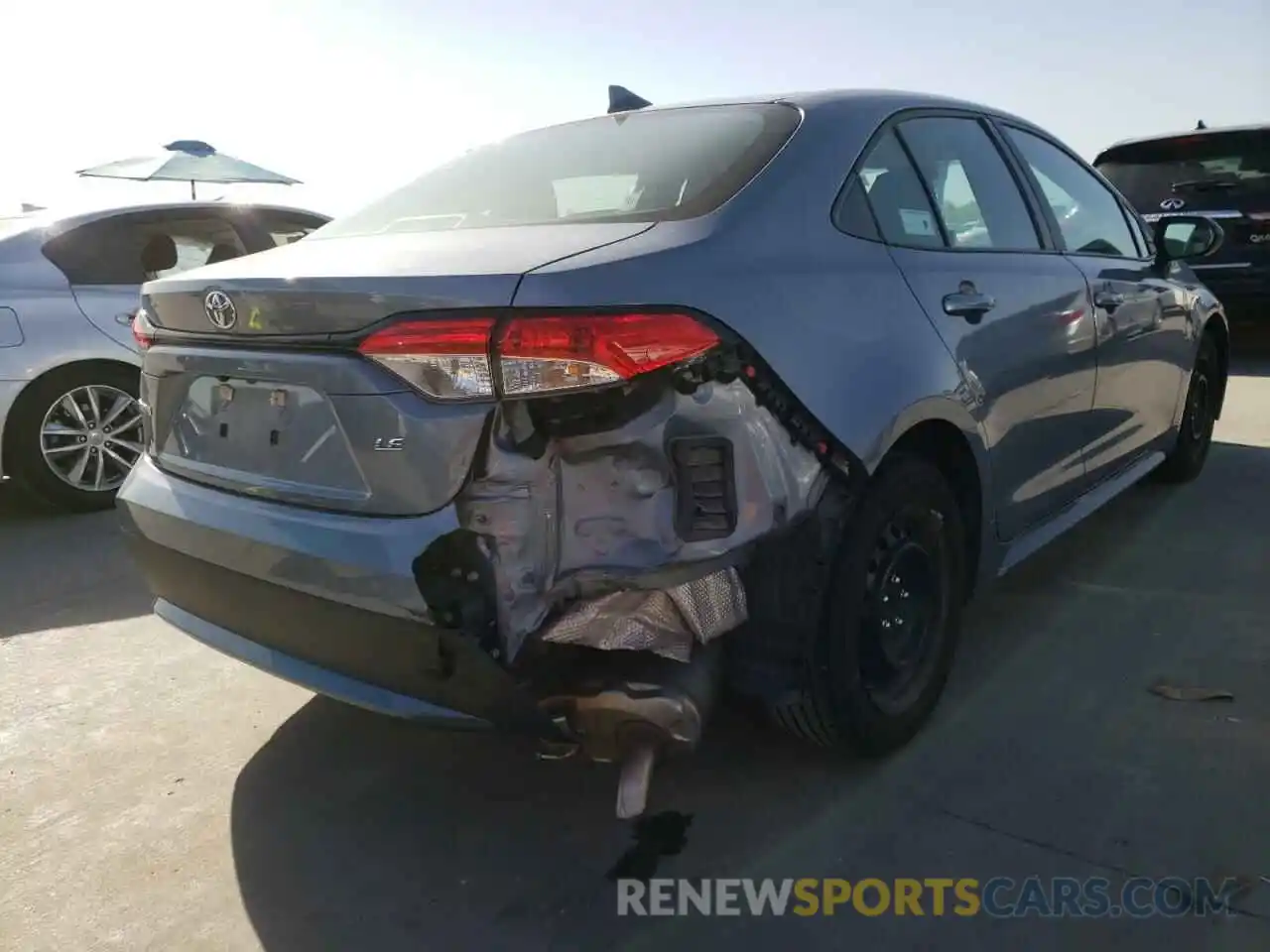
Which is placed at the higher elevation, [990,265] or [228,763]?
[990,265]

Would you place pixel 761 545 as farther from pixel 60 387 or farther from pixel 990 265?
pixel 60 387

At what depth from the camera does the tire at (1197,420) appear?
15.9ft

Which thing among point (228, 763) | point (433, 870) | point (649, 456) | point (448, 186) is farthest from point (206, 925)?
point (448, 186)

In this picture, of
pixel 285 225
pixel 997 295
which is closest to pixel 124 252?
pixel 285 225

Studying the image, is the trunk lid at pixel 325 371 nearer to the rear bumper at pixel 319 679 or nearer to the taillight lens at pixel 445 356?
the taillight lens at pixel 445 356

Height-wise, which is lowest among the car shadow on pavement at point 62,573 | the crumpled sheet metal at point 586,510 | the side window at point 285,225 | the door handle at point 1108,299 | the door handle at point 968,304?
the car shadow on pavement at point 62,573

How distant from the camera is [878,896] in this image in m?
2.14

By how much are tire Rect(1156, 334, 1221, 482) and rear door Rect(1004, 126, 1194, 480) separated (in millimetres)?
541

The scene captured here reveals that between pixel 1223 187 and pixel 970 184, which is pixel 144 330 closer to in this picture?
pixel 970 184

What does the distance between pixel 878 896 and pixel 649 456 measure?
1.05 meters

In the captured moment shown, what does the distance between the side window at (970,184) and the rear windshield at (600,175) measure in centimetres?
53

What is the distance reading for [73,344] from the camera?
4980mm

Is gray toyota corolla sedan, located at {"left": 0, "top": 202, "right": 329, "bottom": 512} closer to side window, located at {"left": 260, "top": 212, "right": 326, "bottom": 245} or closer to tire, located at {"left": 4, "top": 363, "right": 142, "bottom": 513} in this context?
tire, located at {"left": 4, "top": 363, "right": 142, "bottom": 513}

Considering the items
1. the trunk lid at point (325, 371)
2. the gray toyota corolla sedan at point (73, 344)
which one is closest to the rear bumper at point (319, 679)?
the trunk lid at point (325, 371)
